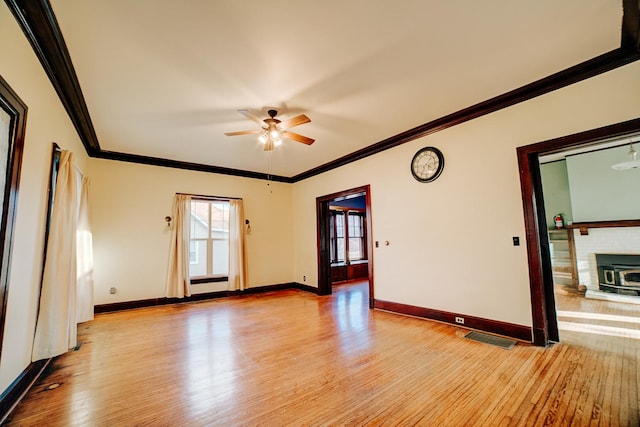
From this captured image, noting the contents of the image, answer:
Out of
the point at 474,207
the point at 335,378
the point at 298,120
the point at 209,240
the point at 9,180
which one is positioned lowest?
the point at 335,378

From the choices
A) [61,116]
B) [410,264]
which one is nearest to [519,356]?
[410,264]

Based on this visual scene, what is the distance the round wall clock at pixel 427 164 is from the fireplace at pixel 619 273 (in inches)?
171

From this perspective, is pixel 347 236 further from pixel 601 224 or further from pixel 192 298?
pixel 601 224

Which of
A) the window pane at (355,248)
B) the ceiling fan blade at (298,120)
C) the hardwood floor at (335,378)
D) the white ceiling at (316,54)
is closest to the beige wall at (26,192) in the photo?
the white ceiling at (316,54)

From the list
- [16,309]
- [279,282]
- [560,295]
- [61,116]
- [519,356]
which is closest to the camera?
[16,309]

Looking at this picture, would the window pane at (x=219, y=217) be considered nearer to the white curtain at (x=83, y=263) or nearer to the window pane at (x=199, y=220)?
the window pane at (x=199, y=220)

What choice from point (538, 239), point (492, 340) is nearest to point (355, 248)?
point (492, 340)

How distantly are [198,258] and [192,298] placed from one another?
0.83 metres

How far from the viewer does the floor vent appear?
8.87ft

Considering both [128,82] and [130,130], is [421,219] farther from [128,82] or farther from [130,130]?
[130,130]

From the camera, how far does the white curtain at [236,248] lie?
18.0ft

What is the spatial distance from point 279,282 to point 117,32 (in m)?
5.35

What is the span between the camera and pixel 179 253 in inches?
193

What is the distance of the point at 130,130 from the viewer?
3.77 meters
